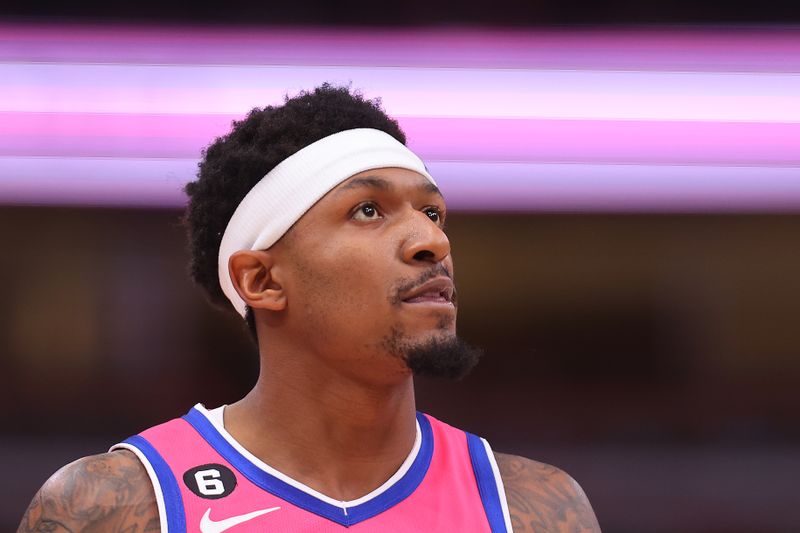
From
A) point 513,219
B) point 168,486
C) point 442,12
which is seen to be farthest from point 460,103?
point 168,486

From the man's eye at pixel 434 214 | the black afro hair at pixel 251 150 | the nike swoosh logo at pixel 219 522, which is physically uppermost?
the black afro hair at pixel 251 150

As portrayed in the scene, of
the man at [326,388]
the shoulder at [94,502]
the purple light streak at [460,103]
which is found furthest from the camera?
the purple light streak at [460,103]

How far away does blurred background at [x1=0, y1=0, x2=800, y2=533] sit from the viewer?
418 centimetres

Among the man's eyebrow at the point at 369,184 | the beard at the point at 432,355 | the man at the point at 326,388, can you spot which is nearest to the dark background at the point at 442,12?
the man at the point at 326,388

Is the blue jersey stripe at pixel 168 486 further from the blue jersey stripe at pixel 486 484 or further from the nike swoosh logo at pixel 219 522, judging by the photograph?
the blue jersey stripe at pixel 486 484

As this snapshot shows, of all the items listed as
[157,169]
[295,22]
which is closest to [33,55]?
[157,169]

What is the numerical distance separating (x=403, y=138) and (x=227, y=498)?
3.36 ft

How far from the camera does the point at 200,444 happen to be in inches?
92.4

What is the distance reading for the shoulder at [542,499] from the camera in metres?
2.37

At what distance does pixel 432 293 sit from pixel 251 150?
0.60 m

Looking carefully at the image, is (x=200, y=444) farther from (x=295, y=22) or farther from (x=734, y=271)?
(x=734, y=271)

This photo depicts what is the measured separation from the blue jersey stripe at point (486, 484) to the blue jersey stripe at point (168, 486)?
2.28 feet

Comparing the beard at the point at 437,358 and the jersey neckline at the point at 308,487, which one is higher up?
the beard at the point at 437,358

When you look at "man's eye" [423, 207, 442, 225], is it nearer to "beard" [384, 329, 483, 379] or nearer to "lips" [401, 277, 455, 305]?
"lips" [401, 277, 455, 305]
